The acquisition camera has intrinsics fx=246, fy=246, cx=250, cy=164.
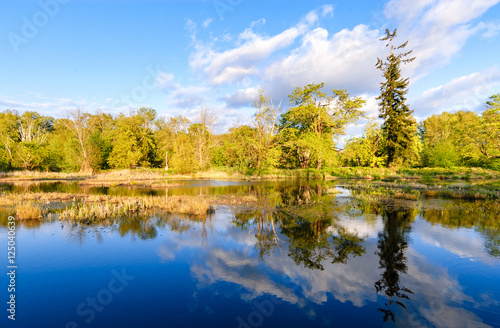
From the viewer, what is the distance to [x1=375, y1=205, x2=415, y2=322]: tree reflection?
7.16m

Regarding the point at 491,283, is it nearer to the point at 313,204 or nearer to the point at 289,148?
the point at 313,204

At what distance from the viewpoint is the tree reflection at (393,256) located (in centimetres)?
716

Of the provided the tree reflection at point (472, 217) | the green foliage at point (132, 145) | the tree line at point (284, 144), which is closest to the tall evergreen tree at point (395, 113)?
the tree line at point (284, 144)

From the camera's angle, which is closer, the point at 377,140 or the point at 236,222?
the point at 236,222

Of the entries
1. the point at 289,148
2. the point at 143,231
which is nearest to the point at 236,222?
the point at 143,231

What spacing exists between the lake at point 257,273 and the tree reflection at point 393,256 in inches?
2.0

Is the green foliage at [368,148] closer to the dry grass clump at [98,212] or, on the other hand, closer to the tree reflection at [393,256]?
the tree reflection at [393,256]

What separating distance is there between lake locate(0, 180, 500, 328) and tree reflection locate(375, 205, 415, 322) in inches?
2.0

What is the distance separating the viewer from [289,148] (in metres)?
60.7

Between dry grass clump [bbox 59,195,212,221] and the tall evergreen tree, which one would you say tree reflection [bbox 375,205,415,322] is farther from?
the tall evergreen tree

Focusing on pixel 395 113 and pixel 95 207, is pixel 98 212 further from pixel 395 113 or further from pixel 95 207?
pixel 395 113

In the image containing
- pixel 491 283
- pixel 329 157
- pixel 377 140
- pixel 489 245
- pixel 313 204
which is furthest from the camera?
pixel 377 140

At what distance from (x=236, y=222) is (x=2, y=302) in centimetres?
1062

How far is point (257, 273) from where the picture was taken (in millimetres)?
8648
